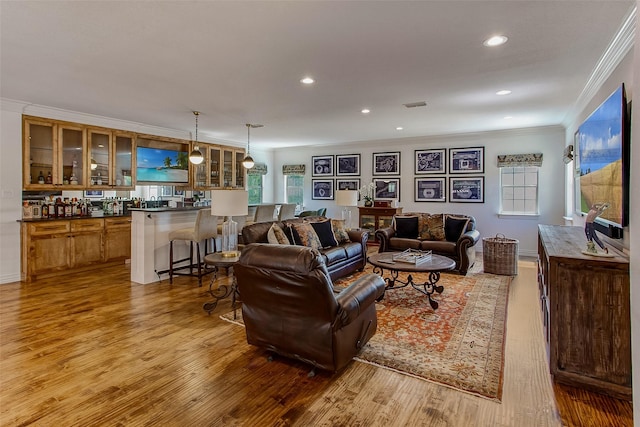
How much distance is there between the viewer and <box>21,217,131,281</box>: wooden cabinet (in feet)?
16.5

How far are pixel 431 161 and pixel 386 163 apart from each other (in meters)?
1.09

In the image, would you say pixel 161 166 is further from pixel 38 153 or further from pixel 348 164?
pixel 348 164

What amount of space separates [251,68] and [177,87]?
1207 millimetres

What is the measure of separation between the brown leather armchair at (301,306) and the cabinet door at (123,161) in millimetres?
4905

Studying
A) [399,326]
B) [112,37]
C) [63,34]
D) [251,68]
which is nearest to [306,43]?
[251,68]

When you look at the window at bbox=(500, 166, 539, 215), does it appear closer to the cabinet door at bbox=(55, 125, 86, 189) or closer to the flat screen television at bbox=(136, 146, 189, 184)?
the flat screen television at bbox=(136, 146, 189, 184)

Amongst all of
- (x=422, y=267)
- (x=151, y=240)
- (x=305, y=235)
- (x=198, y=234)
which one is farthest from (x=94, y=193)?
(x=422, y=267)

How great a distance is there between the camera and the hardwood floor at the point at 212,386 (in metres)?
1.99

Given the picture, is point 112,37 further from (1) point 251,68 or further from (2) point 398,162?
(2) point 398,162

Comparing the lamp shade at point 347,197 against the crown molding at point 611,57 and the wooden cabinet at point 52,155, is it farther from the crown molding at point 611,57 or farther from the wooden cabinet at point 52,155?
the wooden cabinet at point 52,155

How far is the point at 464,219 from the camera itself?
5.70 m

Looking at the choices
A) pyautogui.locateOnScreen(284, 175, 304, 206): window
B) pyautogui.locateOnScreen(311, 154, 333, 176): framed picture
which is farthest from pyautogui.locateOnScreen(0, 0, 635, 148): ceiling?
pyautogui.locateOnScreen(284, 175, 304, 206): window

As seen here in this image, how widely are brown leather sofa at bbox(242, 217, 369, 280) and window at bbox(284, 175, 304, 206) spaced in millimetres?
4553

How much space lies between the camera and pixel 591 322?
2232 millimetres
